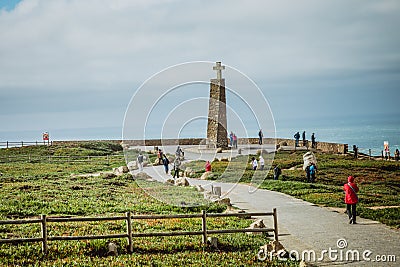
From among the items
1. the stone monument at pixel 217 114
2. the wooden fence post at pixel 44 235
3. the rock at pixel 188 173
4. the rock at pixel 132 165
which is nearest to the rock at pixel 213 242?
the wooden fence post at pixel 44 235

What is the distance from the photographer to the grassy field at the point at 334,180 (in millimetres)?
28891

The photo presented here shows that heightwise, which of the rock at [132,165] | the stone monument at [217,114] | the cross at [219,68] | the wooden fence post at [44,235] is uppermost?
the cross at [219,68]

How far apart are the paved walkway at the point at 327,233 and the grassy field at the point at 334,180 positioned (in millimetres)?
1356

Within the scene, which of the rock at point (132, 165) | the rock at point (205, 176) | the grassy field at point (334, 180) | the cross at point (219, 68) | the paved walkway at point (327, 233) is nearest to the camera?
the paved walkway at point (327, 233)

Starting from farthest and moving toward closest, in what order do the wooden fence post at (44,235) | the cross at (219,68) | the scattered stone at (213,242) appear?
the cross at (219,68)
the scattered stone at (213,242)
the wooden fence post at (44,235)

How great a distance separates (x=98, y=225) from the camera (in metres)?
22.5

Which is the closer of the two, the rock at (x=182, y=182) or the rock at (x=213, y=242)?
the rock at (x=213, y=242)

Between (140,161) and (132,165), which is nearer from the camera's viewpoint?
(140,161)

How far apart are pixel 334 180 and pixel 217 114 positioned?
2137cm

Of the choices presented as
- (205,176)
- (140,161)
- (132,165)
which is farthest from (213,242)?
(132,165)

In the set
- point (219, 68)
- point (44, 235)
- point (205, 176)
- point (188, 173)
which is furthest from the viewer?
point (219, 68)

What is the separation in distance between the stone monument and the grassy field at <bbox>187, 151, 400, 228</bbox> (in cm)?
594

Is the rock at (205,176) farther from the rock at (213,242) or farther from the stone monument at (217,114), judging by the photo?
the rock at (213,242)

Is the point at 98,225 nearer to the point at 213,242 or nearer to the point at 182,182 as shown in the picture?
the point at 213,242
